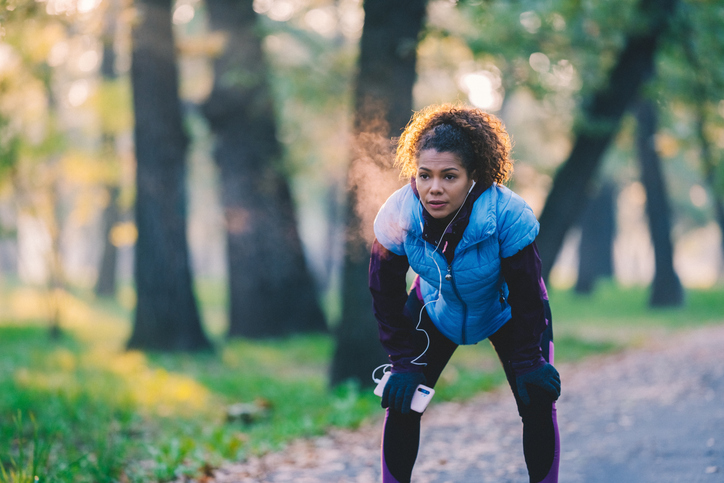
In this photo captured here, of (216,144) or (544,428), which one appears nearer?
(544,428)

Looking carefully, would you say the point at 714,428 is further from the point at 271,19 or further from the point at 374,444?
the point at 271,19

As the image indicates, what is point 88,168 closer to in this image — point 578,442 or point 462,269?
point 578,442

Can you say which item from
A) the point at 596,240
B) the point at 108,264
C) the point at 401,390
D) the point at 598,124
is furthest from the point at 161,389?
the point at 596,240

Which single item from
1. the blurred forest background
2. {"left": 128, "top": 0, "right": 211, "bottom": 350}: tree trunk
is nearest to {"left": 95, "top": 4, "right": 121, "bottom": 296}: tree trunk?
the blurred forest background

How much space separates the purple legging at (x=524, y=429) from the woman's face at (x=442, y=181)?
0.60 meters

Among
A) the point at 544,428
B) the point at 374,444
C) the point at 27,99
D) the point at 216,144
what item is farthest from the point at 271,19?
the point at 544,428

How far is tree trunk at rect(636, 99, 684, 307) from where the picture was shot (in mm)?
16594

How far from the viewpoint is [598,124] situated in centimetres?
897

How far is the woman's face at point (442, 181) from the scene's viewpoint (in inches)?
101

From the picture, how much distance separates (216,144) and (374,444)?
733cm

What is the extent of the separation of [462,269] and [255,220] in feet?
29.8

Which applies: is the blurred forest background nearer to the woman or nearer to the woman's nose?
the woman

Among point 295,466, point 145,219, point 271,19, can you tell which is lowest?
point 295,466

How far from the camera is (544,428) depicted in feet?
9.03
